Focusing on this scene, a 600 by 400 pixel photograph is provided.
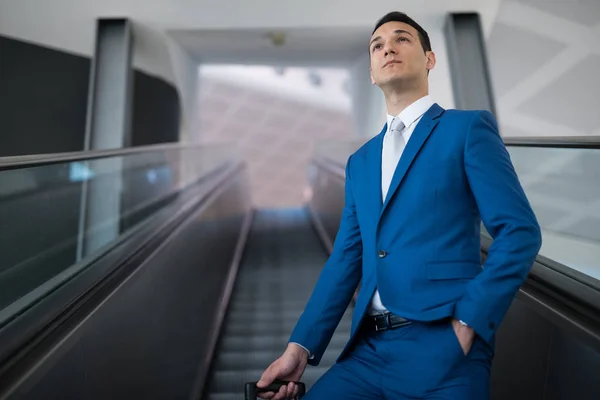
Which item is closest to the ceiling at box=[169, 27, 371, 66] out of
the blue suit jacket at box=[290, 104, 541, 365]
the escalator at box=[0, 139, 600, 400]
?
the escalator at box=[0, 139, 600, 400]

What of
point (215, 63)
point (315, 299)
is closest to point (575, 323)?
point (315, 299)

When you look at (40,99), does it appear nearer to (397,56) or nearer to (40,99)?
(40,99)

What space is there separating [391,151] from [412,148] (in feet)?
0.33

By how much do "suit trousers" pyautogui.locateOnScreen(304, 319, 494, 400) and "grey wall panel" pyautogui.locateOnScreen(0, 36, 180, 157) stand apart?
5347 millimetres

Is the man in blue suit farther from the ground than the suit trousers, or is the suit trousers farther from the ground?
the man in blue suit

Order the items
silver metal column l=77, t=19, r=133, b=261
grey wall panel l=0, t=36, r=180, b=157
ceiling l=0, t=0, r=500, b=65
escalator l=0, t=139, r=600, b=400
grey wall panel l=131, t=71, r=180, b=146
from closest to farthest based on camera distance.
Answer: escalator l=0, t=139, r=600, b=400, grey wall panel l=0, t=36, r=180, b=157, ceiling l=0, t=0, r=500, b=65, silver metal column l=77, t=19, r=133, b=261, grey wall panel l=131, t=71, r=180, b=146

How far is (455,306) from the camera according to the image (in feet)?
3.98

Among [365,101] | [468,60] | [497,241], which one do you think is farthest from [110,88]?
[497,241]

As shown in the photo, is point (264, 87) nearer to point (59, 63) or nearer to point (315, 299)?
point (59, 63)

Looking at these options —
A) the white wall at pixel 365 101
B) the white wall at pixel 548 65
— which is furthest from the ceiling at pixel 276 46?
the white wall at pixel 548 65

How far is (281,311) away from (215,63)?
651cm

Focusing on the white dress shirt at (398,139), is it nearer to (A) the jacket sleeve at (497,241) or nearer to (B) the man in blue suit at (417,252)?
(B) the man in blue suit at (417,252)

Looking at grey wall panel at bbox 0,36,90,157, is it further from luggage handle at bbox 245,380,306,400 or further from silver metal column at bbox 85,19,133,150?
luggage handle at bbox 245,380,306,400

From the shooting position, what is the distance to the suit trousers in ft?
3.94
